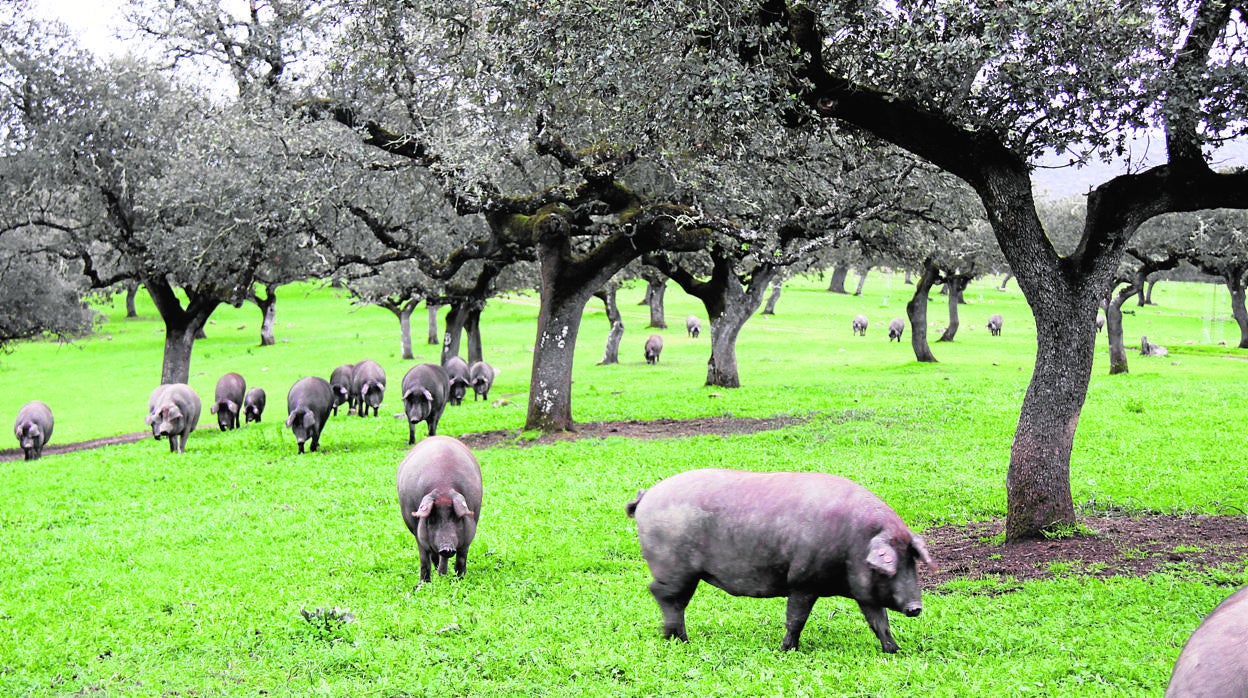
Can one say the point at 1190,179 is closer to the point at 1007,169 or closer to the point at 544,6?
the point at 1007,169

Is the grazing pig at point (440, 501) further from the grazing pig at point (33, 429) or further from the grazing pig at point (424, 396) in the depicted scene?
the grazing pig at point (33, 429)

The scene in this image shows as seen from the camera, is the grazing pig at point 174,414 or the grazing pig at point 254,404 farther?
the grazing pig at point 254,404

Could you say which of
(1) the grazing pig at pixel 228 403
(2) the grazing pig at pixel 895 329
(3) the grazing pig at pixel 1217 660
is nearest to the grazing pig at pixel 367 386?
(1) the grazing pig at pixel 228 403

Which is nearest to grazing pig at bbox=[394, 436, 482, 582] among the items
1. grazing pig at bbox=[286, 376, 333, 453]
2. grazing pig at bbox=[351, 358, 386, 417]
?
grazing pig at bbox=[286, 376, 333, 453]

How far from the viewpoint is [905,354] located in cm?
5138

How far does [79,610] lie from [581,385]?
26847 mm

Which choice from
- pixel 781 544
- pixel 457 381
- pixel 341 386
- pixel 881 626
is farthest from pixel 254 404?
pixel 881 626

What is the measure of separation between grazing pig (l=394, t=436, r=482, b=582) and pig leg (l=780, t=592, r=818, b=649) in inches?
180

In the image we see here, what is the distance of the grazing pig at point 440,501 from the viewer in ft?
39.6

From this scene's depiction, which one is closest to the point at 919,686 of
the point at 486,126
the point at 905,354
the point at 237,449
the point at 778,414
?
the point at 486,126

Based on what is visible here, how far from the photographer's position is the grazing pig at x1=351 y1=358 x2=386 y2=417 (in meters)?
30.3

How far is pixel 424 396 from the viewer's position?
2430 centimetres

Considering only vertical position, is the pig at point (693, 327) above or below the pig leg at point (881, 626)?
above

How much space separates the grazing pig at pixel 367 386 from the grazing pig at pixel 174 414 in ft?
16.3
